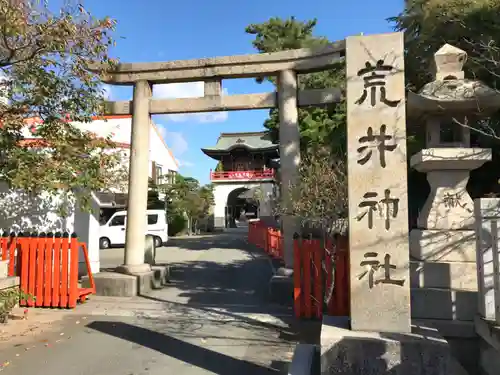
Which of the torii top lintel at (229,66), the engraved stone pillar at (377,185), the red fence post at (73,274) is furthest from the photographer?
the torii top lintel at (229,66)

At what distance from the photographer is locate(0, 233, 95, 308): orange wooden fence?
6664 millimetres

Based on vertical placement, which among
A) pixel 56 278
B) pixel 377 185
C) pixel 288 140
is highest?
pixel 288 140

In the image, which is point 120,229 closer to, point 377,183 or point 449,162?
point 449,162

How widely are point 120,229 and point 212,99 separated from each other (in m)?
12.8

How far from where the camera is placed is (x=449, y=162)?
503 centimetres

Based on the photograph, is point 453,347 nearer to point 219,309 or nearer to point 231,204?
point 219,309

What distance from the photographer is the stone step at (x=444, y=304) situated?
4746 millimetres

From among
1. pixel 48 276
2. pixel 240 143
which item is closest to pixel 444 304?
pixel 48 276

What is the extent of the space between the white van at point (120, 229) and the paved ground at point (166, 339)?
454 inches

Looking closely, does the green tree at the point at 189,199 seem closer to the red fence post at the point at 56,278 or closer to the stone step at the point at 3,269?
the red fence post at the point at 56,278

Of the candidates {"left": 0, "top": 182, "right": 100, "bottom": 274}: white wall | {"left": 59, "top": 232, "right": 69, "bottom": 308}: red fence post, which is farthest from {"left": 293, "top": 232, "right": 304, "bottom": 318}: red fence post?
{"left": 0, "top": 182, "right": 100, "bottom": 274}: white wall

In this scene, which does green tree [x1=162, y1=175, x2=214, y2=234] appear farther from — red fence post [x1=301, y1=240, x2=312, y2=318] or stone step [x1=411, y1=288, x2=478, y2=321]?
stone step [x1=411, y1=288, x2=478, y2=321]

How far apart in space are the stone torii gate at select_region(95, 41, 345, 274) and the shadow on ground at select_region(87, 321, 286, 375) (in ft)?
8.53

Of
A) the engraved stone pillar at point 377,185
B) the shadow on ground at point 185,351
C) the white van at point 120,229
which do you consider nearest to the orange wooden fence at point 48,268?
the shadow on ground at point 185,351
